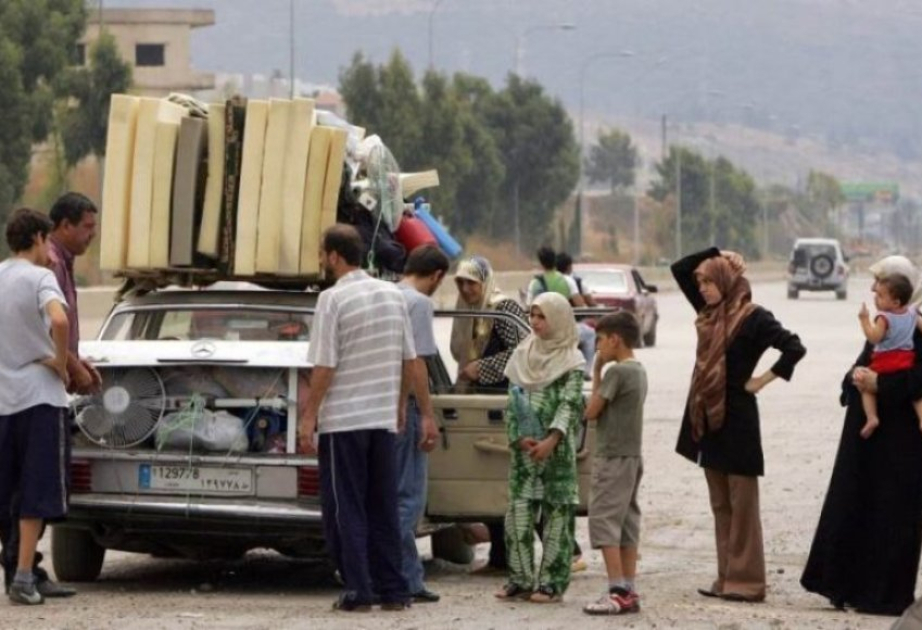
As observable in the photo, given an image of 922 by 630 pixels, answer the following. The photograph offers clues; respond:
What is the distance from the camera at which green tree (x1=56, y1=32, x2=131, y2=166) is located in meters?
64.6

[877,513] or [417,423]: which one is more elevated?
[417,423]

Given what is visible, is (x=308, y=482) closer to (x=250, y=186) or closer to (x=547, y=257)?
(x=250, y=186)

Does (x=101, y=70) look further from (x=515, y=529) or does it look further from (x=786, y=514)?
(x=515, y=529)

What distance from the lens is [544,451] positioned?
1171 cm

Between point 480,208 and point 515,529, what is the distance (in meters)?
85.9

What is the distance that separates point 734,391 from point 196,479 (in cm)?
249

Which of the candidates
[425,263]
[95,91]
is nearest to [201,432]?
[425,263]

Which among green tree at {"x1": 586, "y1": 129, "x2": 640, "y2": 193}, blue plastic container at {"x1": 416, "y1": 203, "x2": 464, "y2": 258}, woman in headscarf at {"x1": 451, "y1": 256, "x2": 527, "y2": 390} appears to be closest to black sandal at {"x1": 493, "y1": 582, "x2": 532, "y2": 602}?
woman in headscarf at {"x1": 451, "y1": 256, "x2": 527, "y2": 390}

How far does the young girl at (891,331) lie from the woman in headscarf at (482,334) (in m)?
2.25

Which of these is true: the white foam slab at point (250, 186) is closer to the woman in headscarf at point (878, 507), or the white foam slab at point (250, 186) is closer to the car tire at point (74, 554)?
the car tire at point (74, 554)

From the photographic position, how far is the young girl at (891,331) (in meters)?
11.7

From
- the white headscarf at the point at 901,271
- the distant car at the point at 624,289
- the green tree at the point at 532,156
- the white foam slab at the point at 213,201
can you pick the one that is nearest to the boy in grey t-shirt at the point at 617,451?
the white headscarf at the point at 901,271

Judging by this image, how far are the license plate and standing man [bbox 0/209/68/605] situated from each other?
62 centimetres

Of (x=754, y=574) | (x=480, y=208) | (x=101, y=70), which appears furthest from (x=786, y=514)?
(x=480, y=208)
